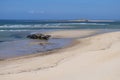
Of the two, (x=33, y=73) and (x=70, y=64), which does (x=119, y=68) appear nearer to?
(x=70, y=64)

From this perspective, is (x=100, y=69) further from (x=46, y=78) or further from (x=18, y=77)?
(x=18, y=77)

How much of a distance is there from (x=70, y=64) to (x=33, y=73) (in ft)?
5.35

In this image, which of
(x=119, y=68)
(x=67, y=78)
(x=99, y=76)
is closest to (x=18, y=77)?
(x=67, y=78)

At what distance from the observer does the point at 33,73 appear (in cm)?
910

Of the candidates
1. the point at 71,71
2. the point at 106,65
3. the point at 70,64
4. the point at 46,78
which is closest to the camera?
the point at 46,78

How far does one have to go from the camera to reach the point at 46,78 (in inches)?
322

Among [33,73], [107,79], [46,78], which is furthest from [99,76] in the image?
[33,73]

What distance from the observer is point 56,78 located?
8.05 m

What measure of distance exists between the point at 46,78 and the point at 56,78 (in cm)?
30

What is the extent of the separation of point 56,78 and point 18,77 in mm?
1192

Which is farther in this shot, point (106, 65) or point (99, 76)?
point (106, 65)

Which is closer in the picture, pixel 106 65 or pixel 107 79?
pixel 107 79

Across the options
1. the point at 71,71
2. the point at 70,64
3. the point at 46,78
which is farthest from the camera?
the point at 70,64

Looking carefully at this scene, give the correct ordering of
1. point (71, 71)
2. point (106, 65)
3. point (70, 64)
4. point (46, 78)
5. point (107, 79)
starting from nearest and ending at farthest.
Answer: point (107, 79) → point (46, 78) → point (71, 71) → point (106, 65) → point (70, 64)
